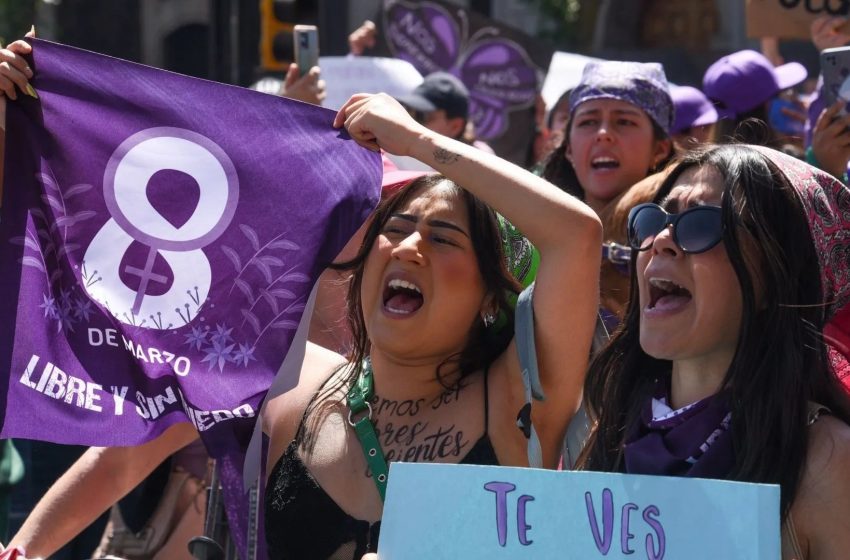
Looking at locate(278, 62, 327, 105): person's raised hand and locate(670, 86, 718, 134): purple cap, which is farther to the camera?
locate(670, 86, 718, 134): purple cap

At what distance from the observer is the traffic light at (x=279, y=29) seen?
955 cm

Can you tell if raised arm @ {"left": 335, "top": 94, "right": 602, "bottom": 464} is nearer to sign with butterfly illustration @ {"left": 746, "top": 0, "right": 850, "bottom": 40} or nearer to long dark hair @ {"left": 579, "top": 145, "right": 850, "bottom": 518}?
long dark hair @ {"left": 579, "top": 145, "right": 850, "bottom": 518}

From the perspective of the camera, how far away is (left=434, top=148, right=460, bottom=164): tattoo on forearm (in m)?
2.89

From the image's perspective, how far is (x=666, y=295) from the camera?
2557mm

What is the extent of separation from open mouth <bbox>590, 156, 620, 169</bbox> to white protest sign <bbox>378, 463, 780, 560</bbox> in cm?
250

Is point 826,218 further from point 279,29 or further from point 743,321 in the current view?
point 279,29

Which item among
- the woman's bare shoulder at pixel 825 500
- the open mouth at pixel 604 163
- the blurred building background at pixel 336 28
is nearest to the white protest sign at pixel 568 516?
the woman's bare shoulder at pixel 825 500

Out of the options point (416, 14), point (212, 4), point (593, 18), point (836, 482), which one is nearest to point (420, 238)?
point (836, 482)

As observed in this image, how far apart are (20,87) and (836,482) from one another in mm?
1966

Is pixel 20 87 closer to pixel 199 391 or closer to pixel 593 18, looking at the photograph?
pixel 199 391

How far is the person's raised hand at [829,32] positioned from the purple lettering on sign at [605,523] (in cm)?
386

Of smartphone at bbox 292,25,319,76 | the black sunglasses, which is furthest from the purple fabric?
smartphone at bbox 292,25,319,76

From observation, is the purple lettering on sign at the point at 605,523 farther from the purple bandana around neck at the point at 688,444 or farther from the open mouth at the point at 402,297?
the open mouth at the point at 402,297

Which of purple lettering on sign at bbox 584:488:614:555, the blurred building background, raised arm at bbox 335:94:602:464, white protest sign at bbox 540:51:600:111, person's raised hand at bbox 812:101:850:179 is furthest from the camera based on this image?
the blurred building background
